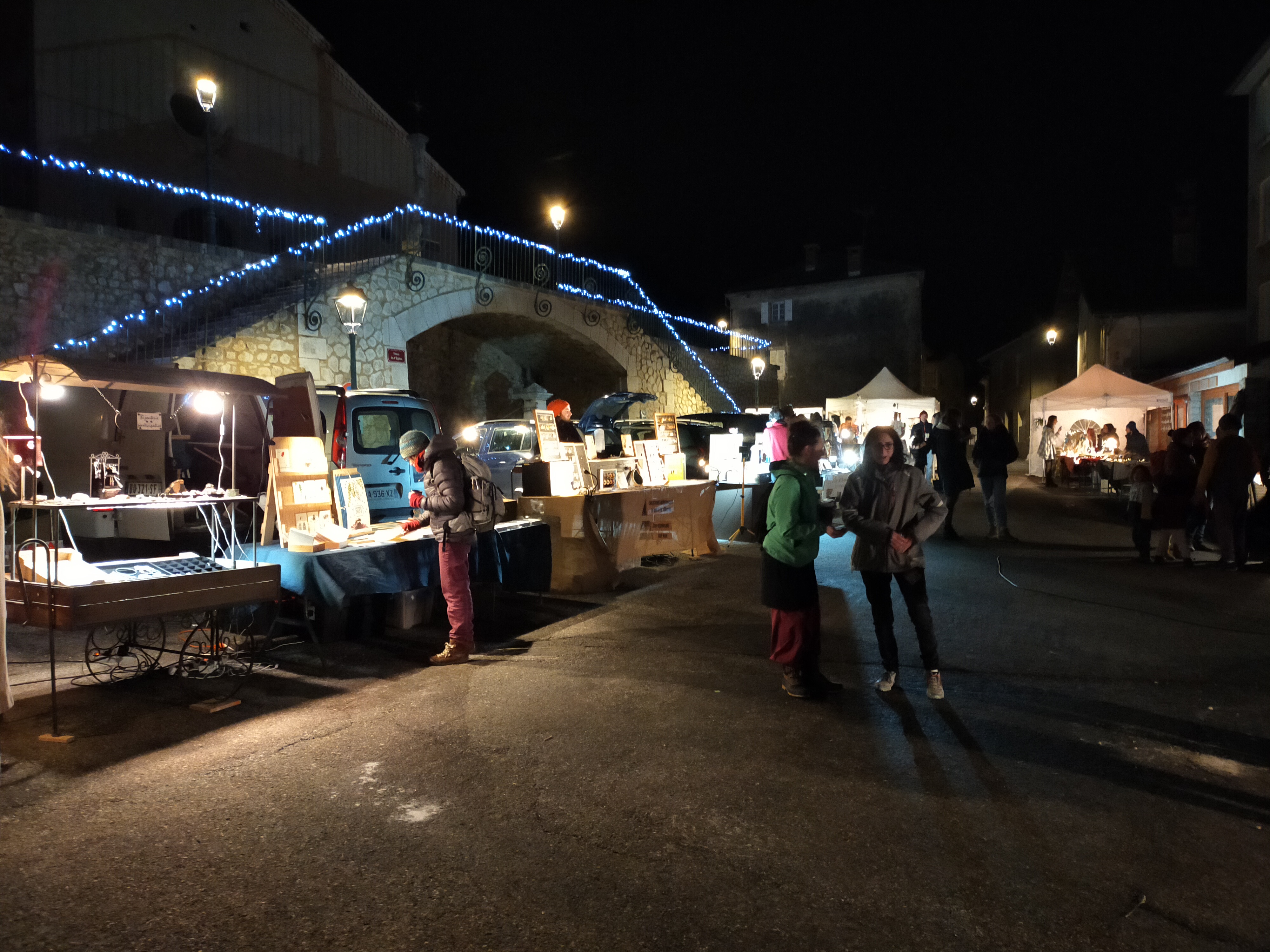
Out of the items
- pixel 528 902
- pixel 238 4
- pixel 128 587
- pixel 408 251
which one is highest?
pixel 238 4

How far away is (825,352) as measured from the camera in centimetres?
4359

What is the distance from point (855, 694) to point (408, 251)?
1555 centimetres

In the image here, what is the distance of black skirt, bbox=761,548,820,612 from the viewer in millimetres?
5289

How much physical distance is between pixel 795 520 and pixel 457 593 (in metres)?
2.76

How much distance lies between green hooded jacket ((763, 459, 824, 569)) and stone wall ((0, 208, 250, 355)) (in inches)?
484

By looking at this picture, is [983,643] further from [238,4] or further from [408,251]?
[238,4]

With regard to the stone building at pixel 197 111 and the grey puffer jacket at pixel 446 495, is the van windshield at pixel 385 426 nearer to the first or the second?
the grey puffer jacket at pixel 446 495

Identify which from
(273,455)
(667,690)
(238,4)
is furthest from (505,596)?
(238,4)

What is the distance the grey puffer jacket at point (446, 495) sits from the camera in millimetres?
6277

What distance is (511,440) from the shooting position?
14945 mm

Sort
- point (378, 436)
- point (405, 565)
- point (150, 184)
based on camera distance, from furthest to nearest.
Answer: point (150, 184)
point (378, 436)
point (405, 565)

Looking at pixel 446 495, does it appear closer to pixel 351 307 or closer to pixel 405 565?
pixel 405 565

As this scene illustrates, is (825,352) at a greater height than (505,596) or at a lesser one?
greater

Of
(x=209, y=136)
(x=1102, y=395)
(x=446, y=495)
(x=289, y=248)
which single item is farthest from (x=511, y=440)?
(x=1102, y=395)
